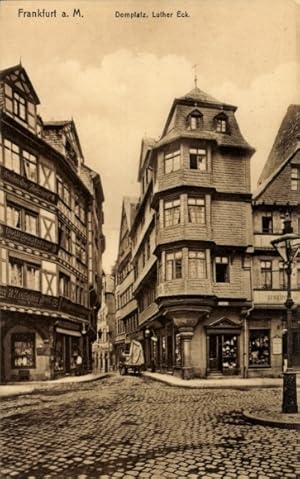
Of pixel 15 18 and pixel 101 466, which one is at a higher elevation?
pixel 15 18

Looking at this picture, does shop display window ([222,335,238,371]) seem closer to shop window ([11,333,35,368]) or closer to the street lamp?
shop window ([11,333,35,368])

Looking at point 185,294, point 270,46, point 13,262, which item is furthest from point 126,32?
point 185,294

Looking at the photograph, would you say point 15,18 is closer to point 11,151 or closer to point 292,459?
point 292,459

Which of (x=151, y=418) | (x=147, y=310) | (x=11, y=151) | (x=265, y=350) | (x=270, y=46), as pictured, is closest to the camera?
(x=270, y=46)

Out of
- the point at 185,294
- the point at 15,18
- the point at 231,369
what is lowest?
the point at 231,369

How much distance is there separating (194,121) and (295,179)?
4967 millimetres

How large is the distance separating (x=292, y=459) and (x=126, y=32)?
6643mm

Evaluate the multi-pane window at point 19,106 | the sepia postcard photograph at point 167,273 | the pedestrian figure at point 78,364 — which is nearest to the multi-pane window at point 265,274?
the sepia postcard photograph at point 167,273

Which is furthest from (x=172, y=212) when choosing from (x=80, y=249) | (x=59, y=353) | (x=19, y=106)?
(x=80, y=249)

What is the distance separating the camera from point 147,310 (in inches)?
1291

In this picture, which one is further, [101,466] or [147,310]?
[147,310]

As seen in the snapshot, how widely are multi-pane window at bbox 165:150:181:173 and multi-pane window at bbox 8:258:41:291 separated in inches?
279

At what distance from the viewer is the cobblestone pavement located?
643cm

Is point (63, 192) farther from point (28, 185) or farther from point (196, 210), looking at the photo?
point (196, 210)
